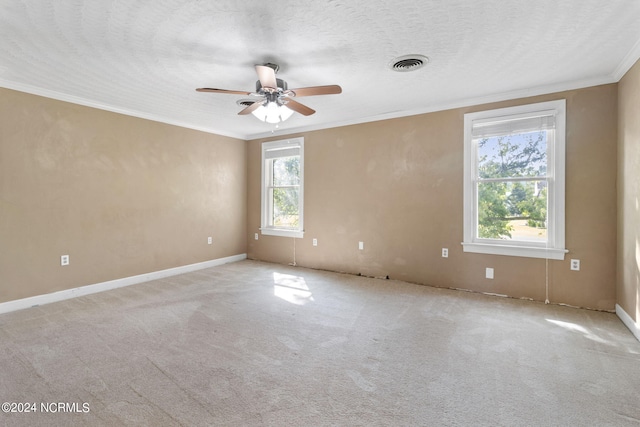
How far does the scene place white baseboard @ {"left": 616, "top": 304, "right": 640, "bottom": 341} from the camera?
2691 millimetres

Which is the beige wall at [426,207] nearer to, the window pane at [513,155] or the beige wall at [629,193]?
the beige wall at [629,193]

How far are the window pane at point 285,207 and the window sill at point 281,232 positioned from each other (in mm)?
130

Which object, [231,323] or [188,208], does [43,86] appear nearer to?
[188,208]

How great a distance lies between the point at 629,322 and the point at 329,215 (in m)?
3.70

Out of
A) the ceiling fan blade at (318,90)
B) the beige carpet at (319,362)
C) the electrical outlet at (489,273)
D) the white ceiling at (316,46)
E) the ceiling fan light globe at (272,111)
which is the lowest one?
the beige carpet at (319,362)

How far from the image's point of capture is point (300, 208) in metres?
5.57

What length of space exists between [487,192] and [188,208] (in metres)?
4.48

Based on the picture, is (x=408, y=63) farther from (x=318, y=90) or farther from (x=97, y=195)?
(x=97, y=195)

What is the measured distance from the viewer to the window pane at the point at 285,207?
226 inches

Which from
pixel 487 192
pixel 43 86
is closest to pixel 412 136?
pixel 487 192

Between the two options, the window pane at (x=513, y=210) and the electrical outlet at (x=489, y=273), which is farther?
the electrical outlet at (x=489, y=273)

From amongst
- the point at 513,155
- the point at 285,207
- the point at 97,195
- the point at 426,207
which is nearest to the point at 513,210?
the point at 513,155

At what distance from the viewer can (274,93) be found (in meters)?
2.91

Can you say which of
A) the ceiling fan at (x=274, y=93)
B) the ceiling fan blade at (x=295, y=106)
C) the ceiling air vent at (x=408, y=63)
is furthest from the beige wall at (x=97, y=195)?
the ceiling air vent at (x=408, y=63)
